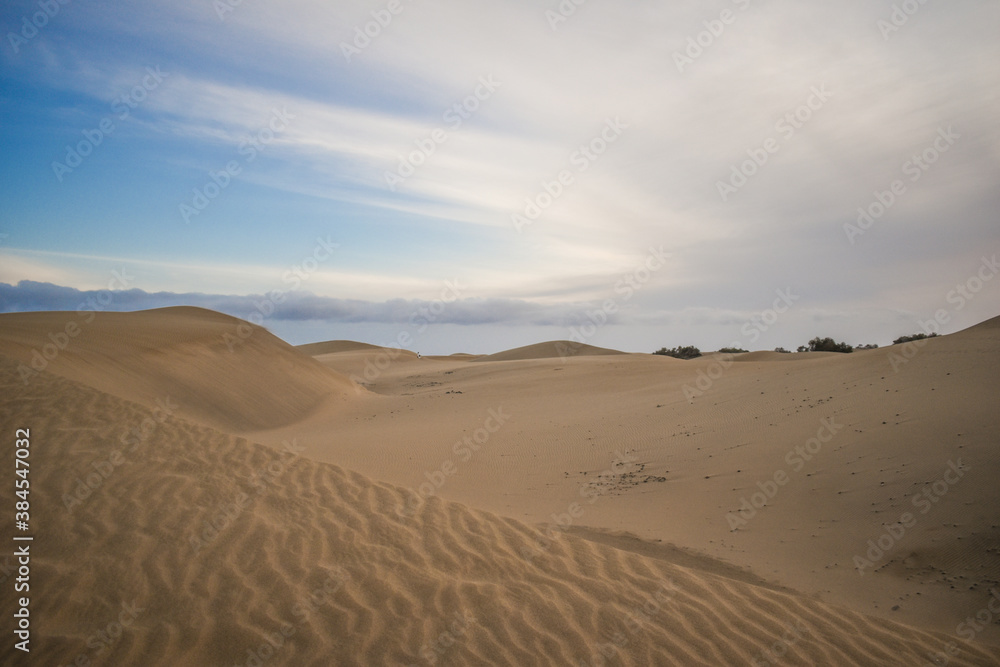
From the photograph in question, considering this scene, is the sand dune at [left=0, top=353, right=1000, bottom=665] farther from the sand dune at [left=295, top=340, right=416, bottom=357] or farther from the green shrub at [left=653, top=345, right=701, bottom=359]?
the sand dune at [left=295, top=340, right=416, bottom=357]

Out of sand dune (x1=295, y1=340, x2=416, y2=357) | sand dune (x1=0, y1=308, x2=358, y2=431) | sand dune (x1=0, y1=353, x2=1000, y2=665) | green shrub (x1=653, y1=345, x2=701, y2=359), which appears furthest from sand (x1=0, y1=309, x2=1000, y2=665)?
sand dune (x1=295, y1=340, x2=416, y2=357)

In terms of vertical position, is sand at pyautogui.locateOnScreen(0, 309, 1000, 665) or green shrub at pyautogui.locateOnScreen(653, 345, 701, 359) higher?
green shrub at pyautogui.locateOnScreen(653, 345, 701, 359)

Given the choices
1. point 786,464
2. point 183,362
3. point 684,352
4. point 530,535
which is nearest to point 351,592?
point 530,535

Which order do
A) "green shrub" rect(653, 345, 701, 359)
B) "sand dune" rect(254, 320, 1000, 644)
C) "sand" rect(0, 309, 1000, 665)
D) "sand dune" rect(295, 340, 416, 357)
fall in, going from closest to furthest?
1. "sand" rect(0, 309, 1000, 665)
2. "sand dune" rect(254, 320, 1000, 644)
3. "green shrub" rect(653, 345, 701, 359)
4. "sand dune" rect(295, 340, 416, 357)

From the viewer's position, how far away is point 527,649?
4.34 metres

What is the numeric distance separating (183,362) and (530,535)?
14.7m

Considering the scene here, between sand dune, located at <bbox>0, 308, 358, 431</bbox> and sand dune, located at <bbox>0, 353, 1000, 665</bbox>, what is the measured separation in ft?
16.9

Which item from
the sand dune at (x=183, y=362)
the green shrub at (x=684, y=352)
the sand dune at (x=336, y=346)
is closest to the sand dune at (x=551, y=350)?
the green shrub at (x=684, y=352)

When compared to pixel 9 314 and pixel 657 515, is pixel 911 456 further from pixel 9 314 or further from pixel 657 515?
pixel 9 314

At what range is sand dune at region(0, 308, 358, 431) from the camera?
41.9 feet

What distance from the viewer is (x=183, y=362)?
1677 centimetres

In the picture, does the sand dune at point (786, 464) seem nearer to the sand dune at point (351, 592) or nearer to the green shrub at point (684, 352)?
the sand dune at point (351, 592)

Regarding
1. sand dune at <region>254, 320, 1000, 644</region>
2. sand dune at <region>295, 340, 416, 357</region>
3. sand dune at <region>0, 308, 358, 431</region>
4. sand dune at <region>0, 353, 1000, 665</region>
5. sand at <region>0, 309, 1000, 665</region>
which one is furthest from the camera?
sand dune at <region>295, 340, 416, 357</region>

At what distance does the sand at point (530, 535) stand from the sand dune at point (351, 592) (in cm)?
2
